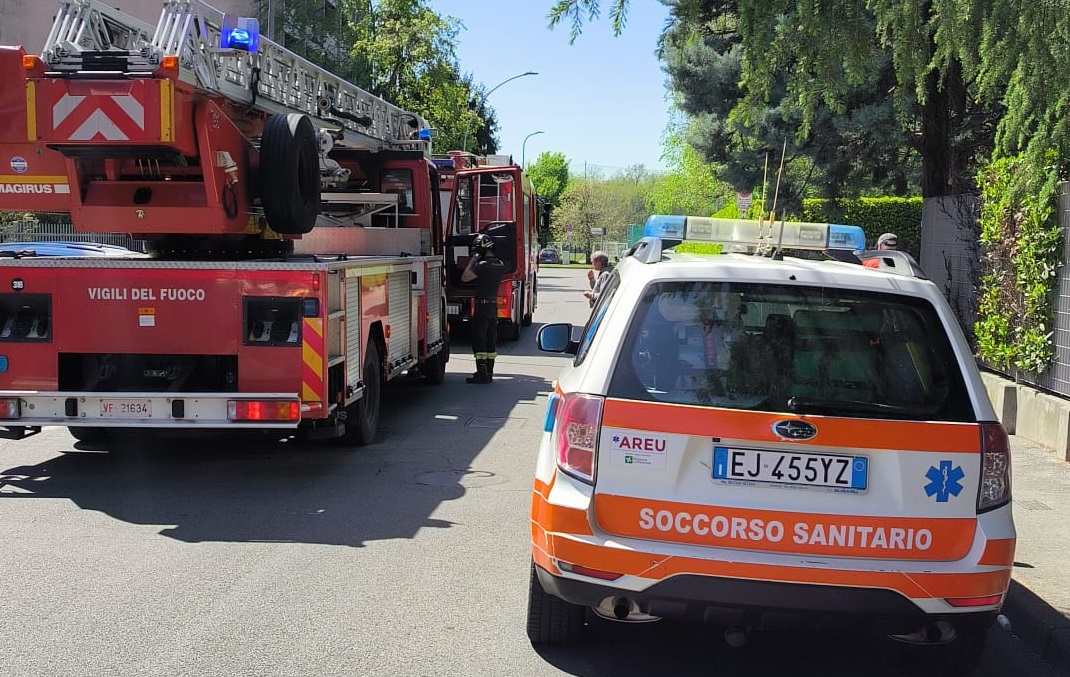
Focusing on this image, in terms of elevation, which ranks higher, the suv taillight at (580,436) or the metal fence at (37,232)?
the metal fence at (37,232)

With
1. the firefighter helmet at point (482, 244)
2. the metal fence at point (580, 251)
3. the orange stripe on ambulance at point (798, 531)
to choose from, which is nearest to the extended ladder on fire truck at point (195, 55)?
the firefighter helmet at point (482, 244)

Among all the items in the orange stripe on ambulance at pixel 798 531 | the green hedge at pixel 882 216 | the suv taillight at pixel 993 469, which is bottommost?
the orange stripe on ambulance at pixel 798 531


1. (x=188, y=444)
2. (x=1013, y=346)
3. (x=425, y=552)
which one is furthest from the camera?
(x=1013, y=346)

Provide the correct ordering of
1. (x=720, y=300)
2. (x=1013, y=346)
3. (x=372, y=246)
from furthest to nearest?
(x=372, y=246), (x=1013, y=346), (x=720, y=300)

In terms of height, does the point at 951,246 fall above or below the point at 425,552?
above

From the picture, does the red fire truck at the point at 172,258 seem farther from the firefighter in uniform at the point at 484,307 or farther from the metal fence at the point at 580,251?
the metal fence at the point at 580,251

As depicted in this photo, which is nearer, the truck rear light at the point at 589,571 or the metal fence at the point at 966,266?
the truck rear light at the point at 589,571

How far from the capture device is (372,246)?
12.2m

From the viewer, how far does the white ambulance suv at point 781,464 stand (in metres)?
3.98

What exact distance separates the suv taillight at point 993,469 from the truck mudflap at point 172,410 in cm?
474

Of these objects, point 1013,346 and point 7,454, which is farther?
point 1013,346

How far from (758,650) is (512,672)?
1144 millimetres

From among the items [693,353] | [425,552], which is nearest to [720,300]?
[693,353]

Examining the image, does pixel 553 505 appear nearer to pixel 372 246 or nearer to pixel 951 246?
pixel 372 246
